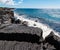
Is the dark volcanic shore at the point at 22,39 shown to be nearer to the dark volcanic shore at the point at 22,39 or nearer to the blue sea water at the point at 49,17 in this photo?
the dark volcanic shore at the point at 22,39

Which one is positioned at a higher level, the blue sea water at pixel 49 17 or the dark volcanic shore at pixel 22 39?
the dark volcanic shore at pixel 22 39

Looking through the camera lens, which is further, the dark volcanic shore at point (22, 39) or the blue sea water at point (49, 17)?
the blue sea water at point (49, 17)

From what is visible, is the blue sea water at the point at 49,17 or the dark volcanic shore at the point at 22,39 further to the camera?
the blue sea water at the point at 49,17

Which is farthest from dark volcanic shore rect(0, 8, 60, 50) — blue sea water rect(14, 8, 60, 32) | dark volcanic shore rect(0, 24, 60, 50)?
blue sea water rect(14, 8, 60, 32)

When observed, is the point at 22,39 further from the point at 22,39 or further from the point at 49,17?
the point at 49,17

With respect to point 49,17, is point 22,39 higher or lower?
higher

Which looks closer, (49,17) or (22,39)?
(22,39)

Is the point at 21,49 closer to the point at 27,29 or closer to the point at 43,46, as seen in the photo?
the point at 43,46

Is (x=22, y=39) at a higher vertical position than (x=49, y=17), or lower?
higher

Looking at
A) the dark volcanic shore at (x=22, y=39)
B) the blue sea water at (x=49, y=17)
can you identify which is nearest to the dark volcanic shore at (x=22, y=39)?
the dark volcanic shore at (x=22, y=39)

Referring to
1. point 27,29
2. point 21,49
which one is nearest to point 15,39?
Result: point 27,29

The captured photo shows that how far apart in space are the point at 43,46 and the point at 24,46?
227 millimetres

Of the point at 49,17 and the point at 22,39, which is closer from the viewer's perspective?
the point at 22,39

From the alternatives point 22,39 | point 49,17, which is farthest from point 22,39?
point 49,17
